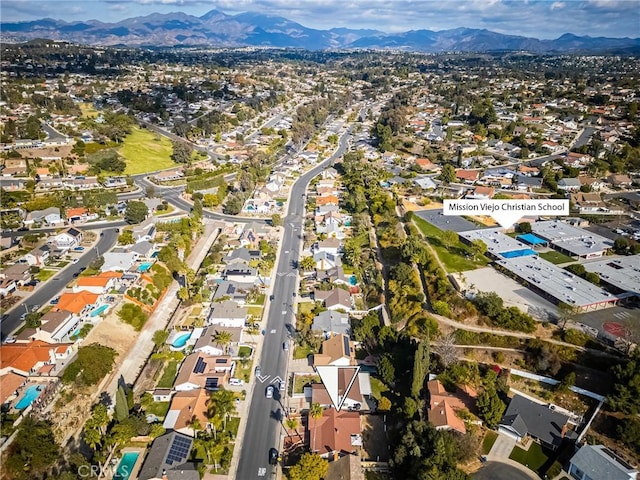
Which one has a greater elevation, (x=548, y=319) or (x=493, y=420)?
(x=548, y=319)

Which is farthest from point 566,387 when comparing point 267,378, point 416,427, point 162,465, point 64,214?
point 64,214

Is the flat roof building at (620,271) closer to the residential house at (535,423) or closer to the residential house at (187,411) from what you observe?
the residential house at (535,423)

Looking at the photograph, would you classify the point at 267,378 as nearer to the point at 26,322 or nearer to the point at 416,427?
the point at 416,427

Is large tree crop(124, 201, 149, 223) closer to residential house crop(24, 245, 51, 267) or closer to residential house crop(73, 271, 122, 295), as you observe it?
residential house crop(24, 245, 51, 267)

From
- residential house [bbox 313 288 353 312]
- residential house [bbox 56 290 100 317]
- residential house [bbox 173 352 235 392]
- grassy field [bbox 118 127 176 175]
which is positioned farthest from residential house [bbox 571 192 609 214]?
grassy field [bbox 118 127 176 175]

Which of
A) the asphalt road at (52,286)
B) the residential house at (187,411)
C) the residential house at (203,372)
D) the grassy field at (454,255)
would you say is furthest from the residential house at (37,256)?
the grassy field at (454,255)

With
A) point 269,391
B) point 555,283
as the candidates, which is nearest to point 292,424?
point 269,391

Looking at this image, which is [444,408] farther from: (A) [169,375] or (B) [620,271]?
(B) [620,271]
